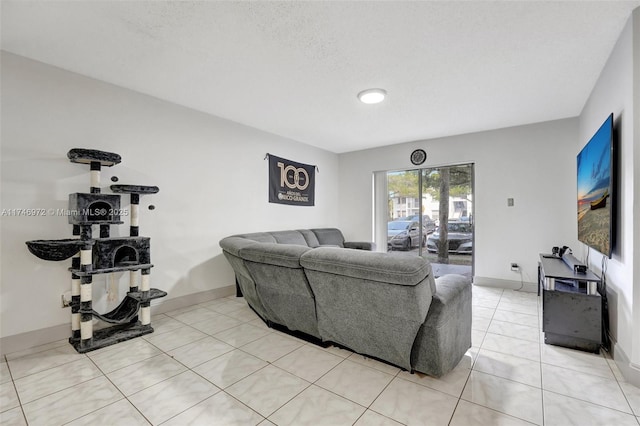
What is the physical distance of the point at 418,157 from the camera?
5.15 meters

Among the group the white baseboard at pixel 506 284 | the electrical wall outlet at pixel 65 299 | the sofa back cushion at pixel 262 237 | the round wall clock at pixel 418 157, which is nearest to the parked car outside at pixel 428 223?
the round wall clock at pixel 418 157

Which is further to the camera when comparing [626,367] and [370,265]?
[626,367]

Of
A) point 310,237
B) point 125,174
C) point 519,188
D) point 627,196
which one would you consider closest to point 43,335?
point 125,174

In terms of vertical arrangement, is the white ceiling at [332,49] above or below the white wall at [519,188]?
above

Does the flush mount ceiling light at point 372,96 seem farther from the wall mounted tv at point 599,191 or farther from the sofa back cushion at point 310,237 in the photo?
the sofa back cushion at point 310,237

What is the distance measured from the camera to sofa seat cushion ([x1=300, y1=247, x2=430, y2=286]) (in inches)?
65.1

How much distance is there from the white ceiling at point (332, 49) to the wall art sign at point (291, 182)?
4.37 ft

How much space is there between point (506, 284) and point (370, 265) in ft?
12.2

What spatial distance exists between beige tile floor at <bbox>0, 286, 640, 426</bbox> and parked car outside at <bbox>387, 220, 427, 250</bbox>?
3.01 m

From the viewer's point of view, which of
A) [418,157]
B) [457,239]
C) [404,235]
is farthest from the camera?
[404,235]

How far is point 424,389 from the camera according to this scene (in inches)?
72.6

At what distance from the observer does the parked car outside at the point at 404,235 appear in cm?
556

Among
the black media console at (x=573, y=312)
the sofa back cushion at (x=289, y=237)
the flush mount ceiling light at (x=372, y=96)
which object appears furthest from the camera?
the sofa back cushion at (x=289, y=237)

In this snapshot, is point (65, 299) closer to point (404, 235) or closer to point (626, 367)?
point (626, 367)
